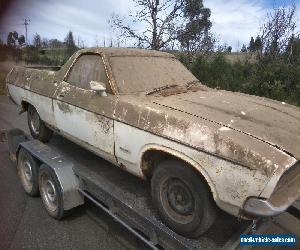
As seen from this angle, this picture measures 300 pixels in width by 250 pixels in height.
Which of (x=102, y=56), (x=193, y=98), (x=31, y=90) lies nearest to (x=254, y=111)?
(x=193, y=98)

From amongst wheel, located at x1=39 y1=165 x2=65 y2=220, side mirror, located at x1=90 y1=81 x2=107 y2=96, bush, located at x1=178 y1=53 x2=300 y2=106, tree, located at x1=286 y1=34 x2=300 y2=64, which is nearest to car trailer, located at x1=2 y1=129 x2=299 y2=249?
wheel, located at x1=39 y1=165 x2=65 y2=220

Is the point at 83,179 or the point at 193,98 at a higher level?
the point at 193,98

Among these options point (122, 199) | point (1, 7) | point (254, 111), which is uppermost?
point (1, 7)

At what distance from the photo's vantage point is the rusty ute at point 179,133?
2.54m

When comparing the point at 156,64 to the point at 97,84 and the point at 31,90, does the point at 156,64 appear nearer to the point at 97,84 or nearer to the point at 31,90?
the point at 97,84

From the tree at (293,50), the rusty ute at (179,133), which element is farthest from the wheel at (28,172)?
the tree at (293,50)

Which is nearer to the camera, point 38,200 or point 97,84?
point 97,84

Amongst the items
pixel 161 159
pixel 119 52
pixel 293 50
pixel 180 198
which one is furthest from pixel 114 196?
pixel 293 50

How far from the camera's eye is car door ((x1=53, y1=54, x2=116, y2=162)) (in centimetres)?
366

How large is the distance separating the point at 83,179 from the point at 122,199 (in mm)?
668

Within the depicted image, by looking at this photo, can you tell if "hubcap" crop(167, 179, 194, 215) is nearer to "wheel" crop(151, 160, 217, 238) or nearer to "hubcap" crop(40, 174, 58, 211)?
"wheel" crop(151, 160, 217, 238)

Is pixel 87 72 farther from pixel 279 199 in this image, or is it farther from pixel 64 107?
pixel 279 199

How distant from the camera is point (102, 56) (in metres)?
4.08

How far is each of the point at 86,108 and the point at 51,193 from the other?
1.18m
